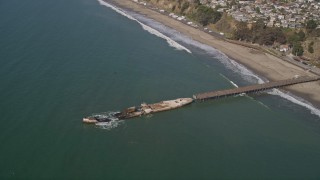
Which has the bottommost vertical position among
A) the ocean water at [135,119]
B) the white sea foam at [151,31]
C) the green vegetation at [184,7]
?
the ocean water at [135,119]

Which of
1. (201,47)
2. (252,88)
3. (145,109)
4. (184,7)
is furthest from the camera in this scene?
(184,7)

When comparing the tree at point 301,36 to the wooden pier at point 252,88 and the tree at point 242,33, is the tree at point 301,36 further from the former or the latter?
the wooden pier at point 252,88

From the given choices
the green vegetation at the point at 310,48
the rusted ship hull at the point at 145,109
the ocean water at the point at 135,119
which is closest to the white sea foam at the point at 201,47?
the ocean water at the point at 135,119

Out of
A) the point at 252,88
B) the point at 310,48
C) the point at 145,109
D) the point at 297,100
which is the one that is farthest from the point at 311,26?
the point at 145,109

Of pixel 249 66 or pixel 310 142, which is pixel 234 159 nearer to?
pixel 310 142

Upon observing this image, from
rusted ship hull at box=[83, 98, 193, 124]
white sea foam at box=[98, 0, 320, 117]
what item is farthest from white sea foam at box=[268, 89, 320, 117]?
rusted ship hull at box=[83, 98, 193, 124]

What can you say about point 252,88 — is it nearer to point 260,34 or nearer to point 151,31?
point 260,34
